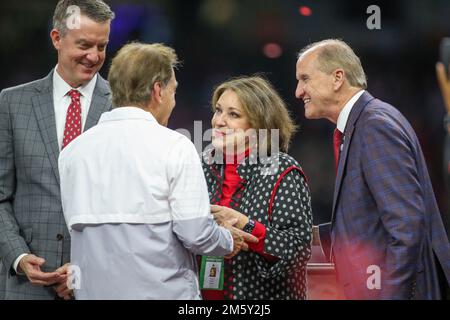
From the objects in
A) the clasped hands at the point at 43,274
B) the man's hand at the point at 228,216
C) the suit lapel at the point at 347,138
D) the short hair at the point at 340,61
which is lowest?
the clasped hands at the point at 43,274

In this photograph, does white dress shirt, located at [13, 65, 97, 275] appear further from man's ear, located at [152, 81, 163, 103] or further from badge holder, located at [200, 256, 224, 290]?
badge holder, located at [200, 256, 224, 290]

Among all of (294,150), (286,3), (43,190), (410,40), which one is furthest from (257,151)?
(410,40)

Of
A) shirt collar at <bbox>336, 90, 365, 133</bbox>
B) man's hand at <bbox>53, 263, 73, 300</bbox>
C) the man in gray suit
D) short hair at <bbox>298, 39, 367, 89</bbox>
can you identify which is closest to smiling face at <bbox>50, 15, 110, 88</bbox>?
the man in gray suit

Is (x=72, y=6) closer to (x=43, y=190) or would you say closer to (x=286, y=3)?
(x=43, y=190)

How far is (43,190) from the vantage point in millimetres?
2270

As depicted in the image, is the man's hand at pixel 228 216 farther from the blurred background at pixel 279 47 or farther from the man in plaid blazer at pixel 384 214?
the blurred background at pixel 279 47

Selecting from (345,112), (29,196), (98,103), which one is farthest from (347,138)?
(29,196)

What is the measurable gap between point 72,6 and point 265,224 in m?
1.06

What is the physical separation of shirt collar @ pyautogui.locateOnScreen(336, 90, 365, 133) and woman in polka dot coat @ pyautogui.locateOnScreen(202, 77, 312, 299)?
0.18 meters

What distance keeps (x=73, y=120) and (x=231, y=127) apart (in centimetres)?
57

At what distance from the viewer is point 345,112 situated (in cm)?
236

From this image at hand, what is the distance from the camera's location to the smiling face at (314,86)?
7.98 feet

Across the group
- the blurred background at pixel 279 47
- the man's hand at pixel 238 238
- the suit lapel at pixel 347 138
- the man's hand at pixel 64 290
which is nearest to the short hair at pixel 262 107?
the suit lapel at pixel 347 138
